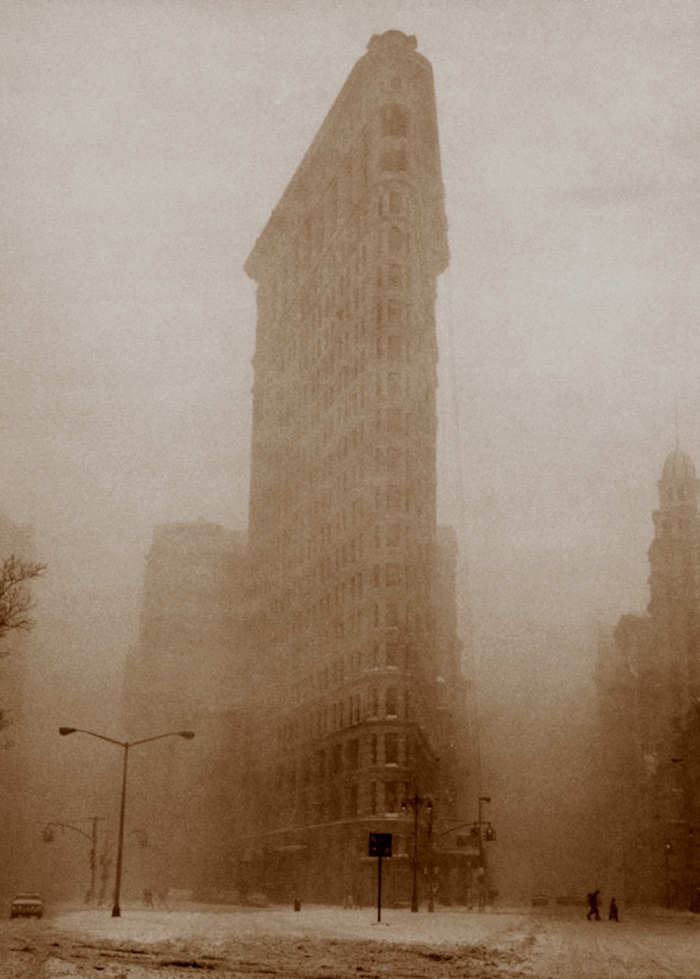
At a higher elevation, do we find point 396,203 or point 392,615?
point 396,203

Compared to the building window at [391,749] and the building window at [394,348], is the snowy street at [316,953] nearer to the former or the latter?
the building window at [391,749]

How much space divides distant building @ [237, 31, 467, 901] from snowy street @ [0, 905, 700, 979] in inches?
3242

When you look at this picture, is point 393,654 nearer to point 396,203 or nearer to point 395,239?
point 395,239

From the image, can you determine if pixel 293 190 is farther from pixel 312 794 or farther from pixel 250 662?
pixel 312 794

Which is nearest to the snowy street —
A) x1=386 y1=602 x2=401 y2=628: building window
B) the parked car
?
the parked car

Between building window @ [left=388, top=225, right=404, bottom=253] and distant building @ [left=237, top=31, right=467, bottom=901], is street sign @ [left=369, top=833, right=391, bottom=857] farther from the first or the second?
building window @ [left=388, top=225, right=404, bottom=253]

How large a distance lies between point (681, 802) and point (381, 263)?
105m

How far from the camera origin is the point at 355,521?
148250mm

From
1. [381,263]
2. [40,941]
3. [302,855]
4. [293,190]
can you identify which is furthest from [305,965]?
[293,190]

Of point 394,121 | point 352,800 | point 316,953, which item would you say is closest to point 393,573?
point 352,800

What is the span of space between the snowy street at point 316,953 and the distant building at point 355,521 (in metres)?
82.4

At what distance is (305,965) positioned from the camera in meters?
25.3

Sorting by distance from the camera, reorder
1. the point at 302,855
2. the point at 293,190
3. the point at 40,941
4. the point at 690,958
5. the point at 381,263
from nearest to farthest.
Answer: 1. the point at 40,941
2. the point at 690,958
3. the point at 302,855
4. the point at 381,263
5. the point at 293,190

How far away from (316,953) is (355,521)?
11957 centimetres
